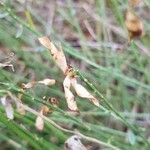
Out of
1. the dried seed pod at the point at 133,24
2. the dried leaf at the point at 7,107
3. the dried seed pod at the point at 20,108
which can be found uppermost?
the dried seed pod at the point at 133,24

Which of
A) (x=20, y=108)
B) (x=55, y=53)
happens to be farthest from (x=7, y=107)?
(x=55, y=53)

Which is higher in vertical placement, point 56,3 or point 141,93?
point 56,3

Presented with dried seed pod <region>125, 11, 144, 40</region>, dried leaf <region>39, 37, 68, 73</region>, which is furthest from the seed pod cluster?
dried leaf <region>39, 37, 68, 73</region>

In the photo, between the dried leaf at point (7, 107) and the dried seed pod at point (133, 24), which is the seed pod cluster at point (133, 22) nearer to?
the dried seed pod at point (133, 24)

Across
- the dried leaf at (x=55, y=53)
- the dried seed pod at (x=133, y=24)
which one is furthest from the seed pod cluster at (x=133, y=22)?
the dried leaf at (x=55, y=53)

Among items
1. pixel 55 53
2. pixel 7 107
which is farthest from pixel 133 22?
pixel 7 107

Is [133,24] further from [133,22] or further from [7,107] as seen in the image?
[7,107]

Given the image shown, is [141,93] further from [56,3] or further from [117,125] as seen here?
[56,3]

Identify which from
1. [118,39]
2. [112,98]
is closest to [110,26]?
[118,39]

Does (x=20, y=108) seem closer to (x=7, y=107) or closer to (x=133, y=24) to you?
(x=7, y=107)

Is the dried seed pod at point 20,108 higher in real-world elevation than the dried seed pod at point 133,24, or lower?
lower

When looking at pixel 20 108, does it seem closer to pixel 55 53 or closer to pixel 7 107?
pixel 7 107
